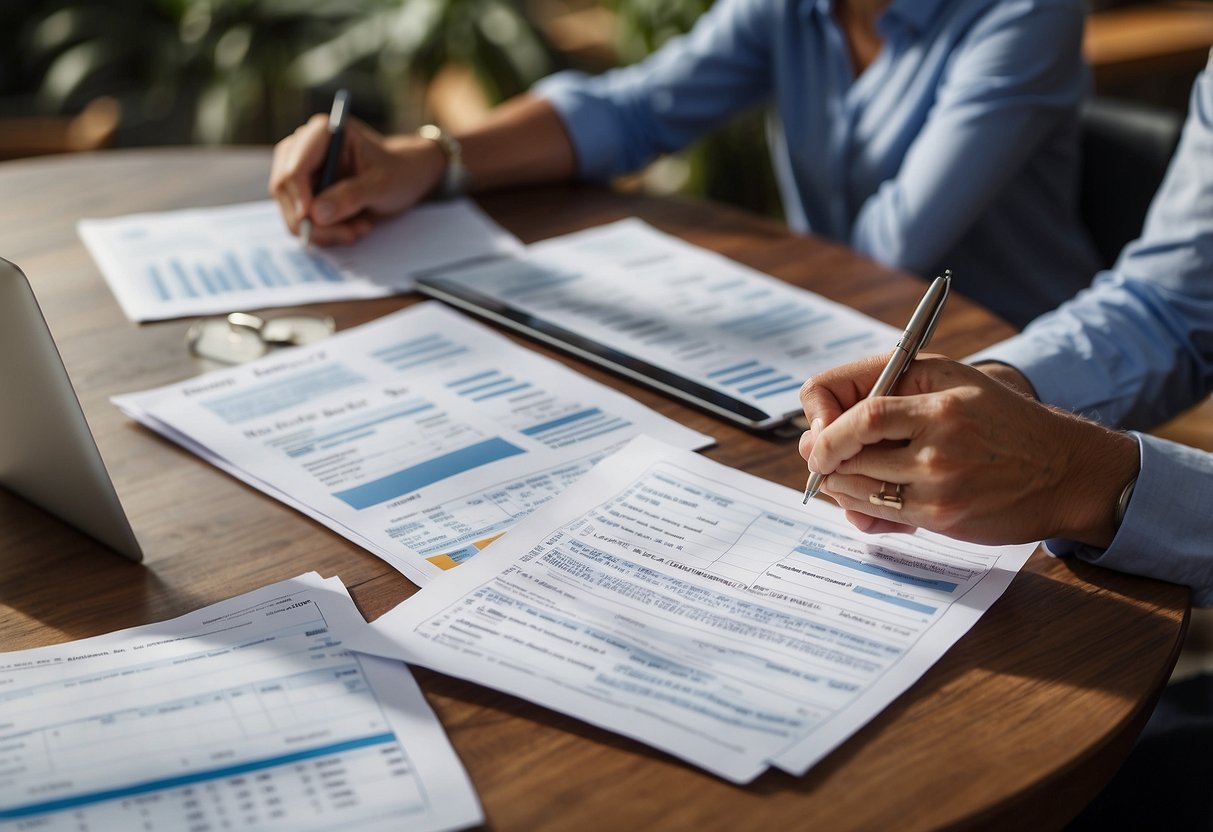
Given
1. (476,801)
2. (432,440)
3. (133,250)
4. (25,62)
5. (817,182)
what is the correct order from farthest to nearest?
(25,62) < (817,182) < (133,250) < (432,440) < (476,801)

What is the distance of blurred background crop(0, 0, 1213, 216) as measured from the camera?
114 inches

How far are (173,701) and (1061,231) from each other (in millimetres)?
1321

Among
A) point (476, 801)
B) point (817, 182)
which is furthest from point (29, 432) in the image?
point (817, 182)

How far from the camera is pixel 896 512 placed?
2.54 feet

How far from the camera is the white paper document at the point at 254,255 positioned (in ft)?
3.98

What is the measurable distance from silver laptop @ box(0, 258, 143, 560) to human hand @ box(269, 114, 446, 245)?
1.82 feet

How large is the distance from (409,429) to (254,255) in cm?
46

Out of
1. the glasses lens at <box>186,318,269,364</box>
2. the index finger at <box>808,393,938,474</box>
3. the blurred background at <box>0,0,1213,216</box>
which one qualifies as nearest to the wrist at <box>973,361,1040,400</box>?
the index finger at <box>808,393,938,474</box>

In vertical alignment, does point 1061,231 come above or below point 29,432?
below

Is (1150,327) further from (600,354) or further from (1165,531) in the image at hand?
(600,354)

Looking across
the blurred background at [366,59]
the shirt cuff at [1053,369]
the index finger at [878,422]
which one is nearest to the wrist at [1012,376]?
the shirt cuff at [1053,369]

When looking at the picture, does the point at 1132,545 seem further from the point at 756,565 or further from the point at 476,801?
the point at 476,801

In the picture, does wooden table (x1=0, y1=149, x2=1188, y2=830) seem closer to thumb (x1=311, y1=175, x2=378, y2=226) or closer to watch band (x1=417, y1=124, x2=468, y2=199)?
thumb (x1=311, y1=175, x2=378, y2=226)

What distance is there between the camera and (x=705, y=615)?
28.8 inches
